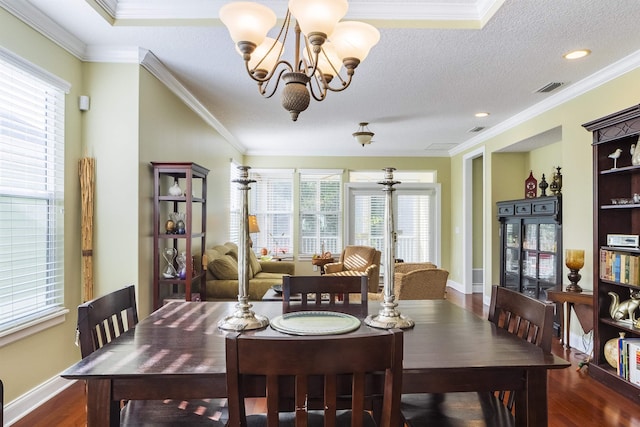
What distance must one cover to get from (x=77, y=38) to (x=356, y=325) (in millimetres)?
2775

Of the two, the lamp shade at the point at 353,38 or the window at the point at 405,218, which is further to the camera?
the window at the point at 405,218

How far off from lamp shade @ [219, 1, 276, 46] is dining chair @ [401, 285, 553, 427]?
158 centimetres

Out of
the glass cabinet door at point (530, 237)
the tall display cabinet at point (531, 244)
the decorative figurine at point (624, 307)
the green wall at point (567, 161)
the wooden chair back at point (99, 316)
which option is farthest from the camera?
the glass cabinet door at point (530, 237)

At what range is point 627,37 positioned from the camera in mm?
2641

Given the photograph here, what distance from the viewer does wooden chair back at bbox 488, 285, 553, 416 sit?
4.51ft

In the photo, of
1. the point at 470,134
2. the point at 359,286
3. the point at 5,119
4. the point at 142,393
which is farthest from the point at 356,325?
the point at 470,134

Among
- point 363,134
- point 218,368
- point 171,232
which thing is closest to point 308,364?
point 218,368

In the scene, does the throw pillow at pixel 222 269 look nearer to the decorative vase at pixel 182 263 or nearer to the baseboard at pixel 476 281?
the decorative vase at pixel 182 263

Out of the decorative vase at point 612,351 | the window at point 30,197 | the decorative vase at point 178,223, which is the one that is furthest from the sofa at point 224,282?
the decorative vase at point 612,351

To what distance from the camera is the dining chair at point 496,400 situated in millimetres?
1392

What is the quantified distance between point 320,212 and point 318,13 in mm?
5773

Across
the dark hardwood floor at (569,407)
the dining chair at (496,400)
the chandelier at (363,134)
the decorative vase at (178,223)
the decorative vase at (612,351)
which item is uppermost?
the chandelier at (363,134)

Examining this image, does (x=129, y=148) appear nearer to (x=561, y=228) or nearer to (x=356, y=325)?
(x=356, y=325)

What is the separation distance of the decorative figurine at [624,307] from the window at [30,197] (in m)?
3.99
